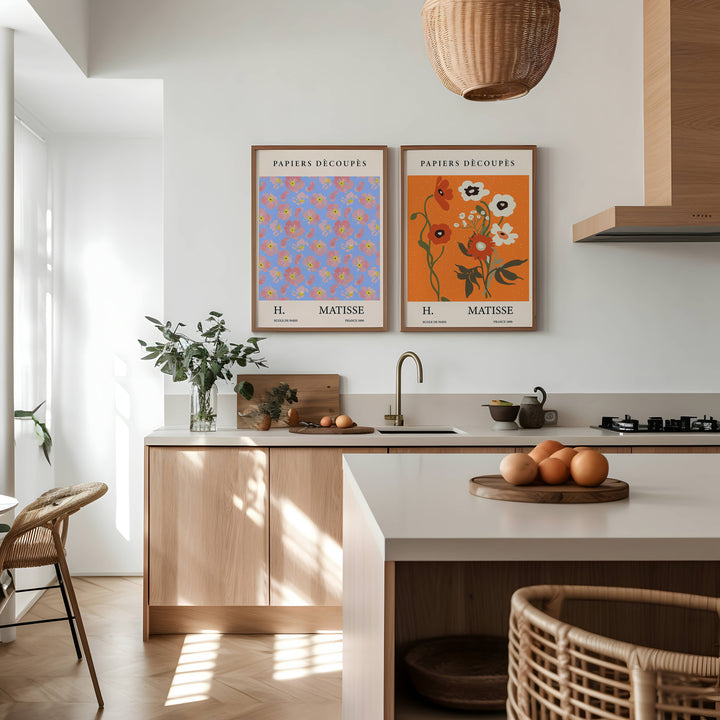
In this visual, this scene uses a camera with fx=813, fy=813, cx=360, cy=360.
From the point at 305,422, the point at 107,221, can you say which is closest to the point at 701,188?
the point at 305,422

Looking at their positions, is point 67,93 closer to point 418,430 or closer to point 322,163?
point 322,163

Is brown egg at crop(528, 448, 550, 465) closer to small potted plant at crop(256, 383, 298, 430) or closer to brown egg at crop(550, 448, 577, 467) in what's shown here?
brown egg at crop(550, 448, 577, 467)

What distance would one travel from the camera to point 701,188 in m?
3.54

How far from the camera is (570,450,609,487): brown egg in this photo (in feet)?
5.23

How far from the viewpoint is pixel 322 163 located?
390cm

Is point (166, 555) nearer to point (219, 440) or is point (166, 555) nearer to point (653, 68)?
point (219, 440)

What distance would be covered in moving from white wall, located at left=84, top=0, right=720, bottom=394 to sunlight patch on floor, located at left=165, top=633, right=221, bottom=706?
1.17 meters

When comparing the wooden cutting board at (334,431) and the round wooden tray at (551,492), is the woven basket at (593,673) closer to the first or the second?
the round wooden tray at (551,492)

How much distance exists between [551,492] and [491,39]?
3.24 feet

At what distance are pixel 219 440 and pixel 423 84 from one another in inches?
77.8

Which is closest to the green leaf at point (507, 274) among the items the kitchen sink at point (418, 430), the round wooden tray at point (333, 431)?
the kitchen sink at point (418, 430)

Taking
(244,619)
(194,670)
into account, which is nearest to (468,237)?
(244,619)

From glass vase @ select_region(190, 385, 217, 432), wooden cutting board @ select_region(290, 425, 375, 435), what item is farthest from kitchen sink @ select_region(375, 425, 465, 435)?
glass vase @ select_region(190, 385, 217, 432)

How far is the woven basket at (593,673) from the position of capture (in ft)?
2.81
